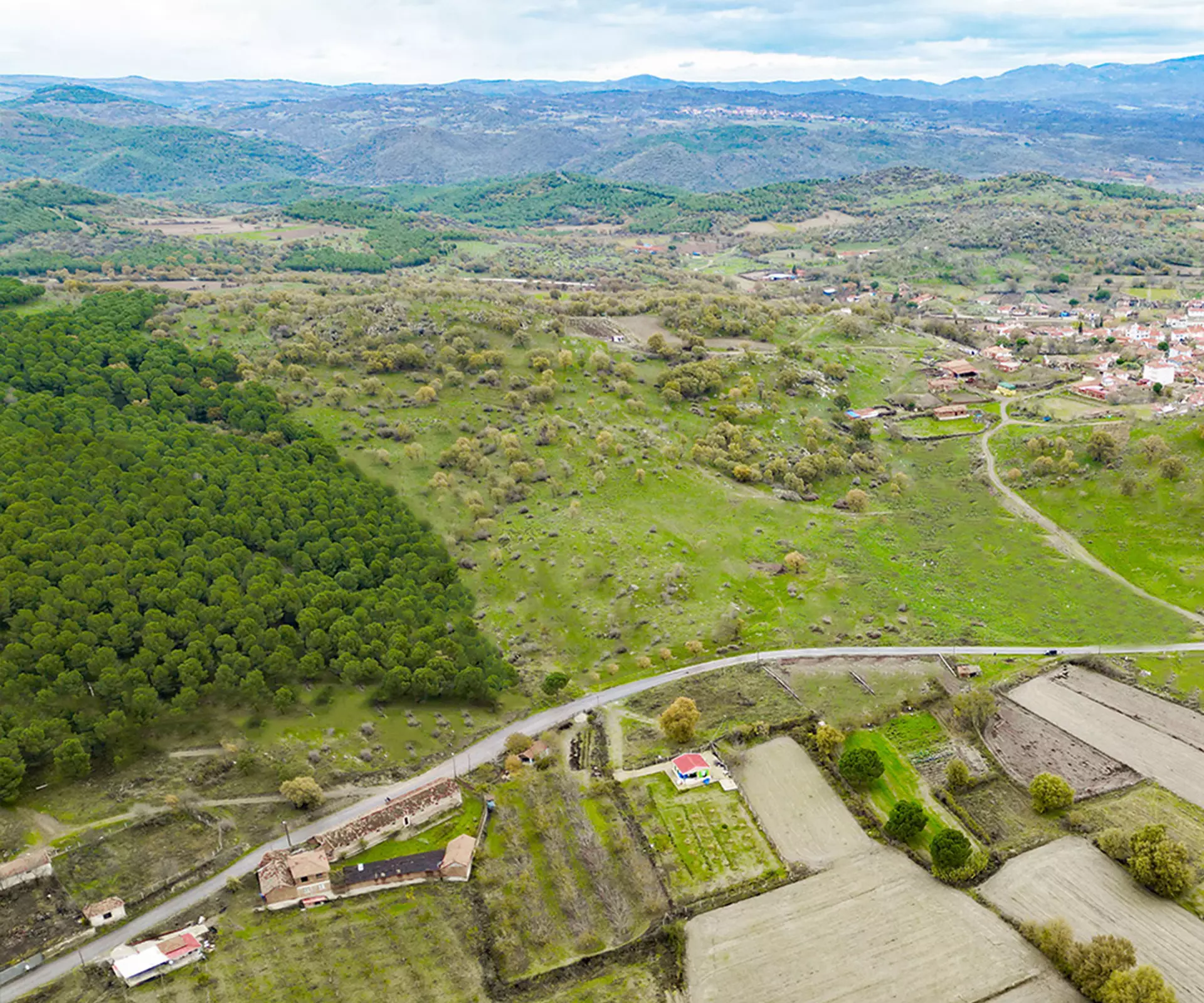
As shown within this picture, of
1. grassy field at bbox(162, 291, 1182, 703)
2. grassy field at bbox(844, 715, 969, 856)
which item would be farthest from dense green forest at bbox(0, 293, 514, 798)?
grassy field at bbox(844, 715, 969, 856)

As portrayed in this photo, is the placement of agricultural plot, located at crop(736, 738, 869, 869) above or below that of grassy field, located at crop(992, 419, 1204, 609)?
below

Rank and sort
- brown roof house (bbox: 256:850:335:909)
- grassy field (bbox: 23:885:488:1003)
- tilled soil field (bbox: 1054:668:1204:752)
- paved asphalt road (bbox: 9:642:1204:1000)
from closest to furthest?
1. grassy field (bbox: 23:885:488:1003)
2. paved asphalt road (bbox: 9:642:1204:1000)
3. brown roof house (bbox: 256:850:335:909)
4. tilled soil field (bbox: 1054:668:1204:752)

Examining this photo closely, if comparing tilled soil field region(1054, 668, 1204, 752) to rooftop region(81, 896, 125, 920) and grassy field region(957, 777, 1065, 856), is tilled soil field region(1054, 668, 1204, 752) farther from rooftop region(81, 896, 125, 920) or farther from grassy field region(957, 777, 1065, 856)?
rooftop region(81, 896, 125, 920)

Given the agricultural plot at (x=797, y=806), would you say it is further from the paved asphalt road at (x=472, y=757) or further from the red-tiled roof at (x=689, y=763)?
the paved asphalt road at (x=472, y=757)

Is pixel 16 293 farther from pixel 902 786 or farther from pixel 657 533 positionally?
pixel 902 786

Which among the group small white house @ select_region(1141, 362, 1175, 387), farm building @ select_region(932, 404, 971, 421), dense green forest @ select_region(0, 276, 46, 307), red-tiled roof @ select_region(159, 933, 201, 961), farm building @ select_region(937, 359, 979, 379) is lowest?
red-tiled roof @ select_region(159, 933, 201, 961)

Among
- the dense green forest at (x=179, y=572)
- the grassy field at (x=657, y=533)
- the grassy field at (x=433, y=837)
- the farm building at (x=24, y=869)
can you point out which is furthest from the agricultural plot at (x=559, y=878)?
the farm building at (x=24, y=869)
